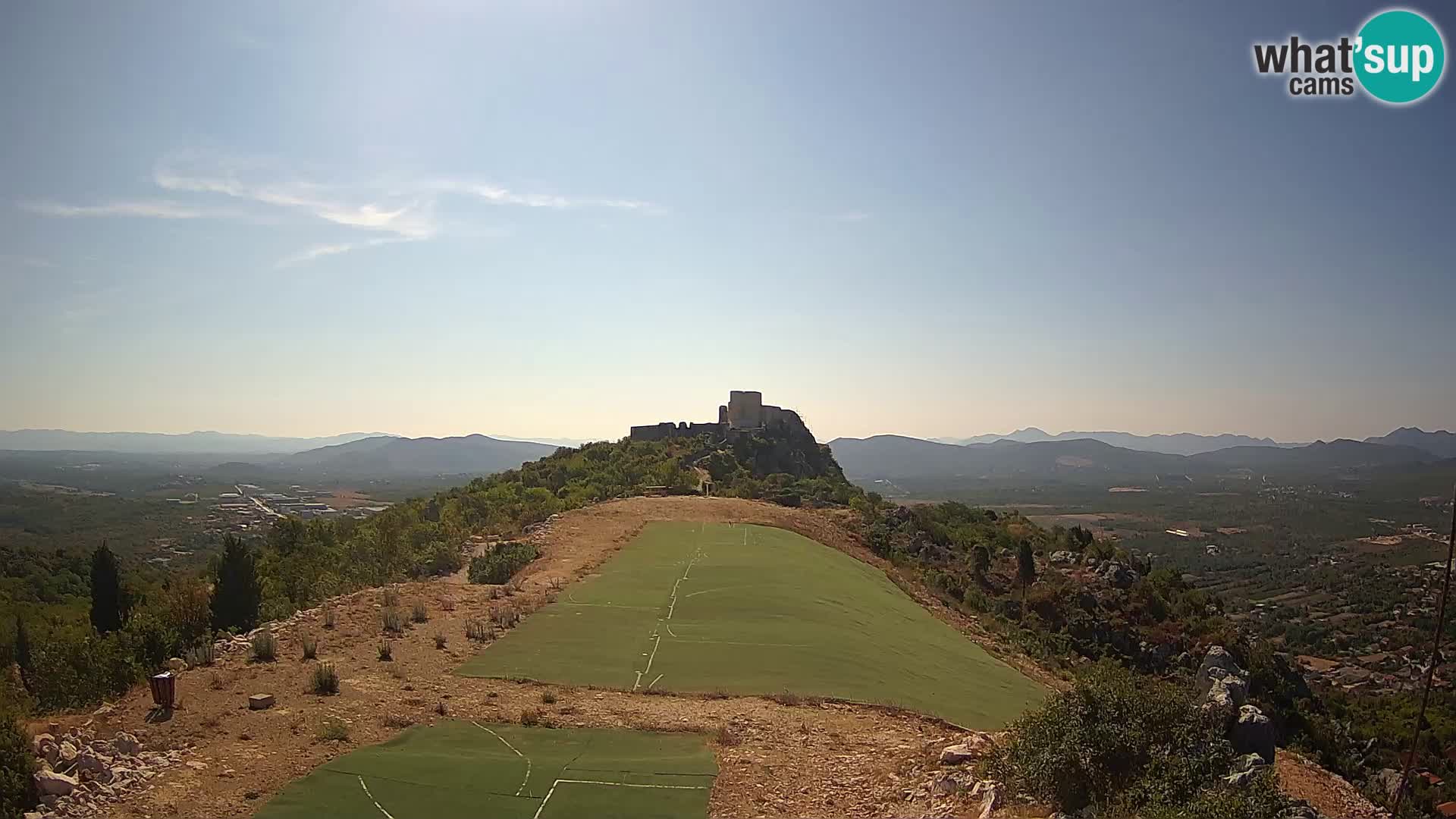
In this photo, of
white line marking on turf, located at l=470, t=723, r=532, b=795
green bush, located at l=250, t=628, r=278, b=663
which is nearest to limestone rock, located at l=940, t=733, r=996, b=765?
white line marking on turf, located at l=470, t=723, r=532, b=795

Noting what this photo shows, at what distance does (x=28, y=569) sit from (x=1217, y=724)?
60702 millimetres

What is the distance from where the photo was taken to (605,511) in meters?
33.7

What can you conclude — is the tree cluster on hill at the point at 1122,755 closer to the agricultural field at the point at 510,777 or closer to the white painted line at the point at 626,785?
the white painted line at the point at 626,785

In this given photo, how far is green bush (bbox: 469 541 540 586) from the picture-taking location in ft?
72.7

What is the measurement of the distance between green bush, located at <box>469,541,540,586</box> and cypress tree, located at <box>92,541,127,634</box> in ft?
38.9

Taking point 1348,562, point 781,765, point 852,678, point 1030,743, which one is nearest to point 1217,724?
point 1030,743

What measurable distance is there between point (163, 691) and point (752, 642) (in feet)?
32.3

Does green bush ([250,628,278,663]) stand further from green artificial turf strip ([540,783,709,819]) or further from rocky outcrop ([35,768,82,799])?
green artificial turf strip ([540,783,709,819])

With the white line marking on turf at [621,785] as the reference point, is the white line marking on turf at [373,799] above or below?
above

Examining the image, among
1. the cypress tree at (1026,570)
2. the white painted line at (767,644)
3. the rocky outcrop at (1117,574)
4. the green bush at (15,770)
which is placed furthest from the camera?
the rocky outcrop at (1117,574)

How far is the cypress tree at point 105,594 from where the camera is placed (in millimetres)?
25328

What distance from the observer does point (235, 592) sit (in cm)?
1773

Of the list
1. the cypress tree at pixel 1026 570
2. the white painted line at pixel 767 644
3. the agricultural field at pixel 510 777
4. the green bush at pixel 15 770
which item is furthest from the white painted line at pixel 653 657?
the cypress tree at pixel 1026 570

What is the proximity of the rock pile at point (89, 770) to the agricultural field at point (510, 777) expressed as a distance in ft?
5.25
